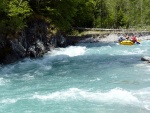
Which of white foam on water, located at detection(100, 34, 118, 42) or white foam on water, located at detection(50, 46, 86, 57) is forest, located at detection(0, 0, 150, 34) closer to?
white foam on water, located at detection(50, 46, 86, 57)

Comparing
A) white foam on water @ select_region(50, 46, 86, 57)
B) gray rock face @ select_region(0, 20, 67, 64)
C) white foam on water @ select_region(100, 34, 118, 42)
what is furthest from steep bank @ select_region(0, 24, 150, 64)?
white foam on water @ select_region(100, 34, 118, 42)

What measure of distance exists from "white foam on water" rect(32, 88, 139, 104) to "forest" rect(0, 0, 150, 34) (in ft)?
34.9

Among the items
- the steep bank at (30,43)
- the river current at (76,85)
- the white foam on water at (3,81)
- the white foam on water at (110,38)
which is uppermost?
the steep bank at (30,43)

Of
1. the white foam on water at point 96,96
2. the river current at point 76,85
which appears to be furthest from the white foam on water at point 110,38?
the white foam on water at point 96,96

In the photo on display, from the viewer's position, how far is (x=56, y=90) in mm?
19125

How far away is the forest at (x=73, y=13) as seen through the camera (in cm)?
2750

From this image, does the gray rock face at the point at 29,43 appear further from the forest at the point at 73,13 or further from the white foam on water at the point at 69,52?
the white foam on water at the point at 69,52

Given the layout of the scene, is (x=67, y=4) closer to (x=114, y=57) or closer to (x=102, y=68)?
(x=114, y=57)

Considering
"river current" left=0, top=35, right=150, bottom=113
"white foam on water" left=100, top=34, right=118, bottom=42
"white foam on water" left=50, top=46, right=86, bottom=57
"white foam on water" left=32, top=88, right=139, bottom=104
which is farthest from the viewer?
"white foam on water" left=100, top=34, right=118, bottom=42

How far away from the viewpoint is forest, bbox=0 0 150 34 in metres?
27.5

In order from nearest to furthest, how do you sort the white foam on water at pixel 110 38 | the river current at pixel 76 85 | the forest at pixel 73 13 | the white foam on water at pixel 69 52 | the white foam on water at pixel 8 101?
1. the river current at pixel 76 85
2. the white foam on water at pixel 8 101
3. the forest at pixel 73 13
4. the white foam on water at pixel 69 52
5. the white foam on water at pixel 110 38

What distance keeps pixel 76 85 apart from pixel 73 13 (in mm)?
24370

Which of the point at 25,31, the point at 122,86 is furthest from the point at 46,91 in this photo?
the point at 25,31

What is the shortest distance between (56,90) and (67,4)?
23.7 m
